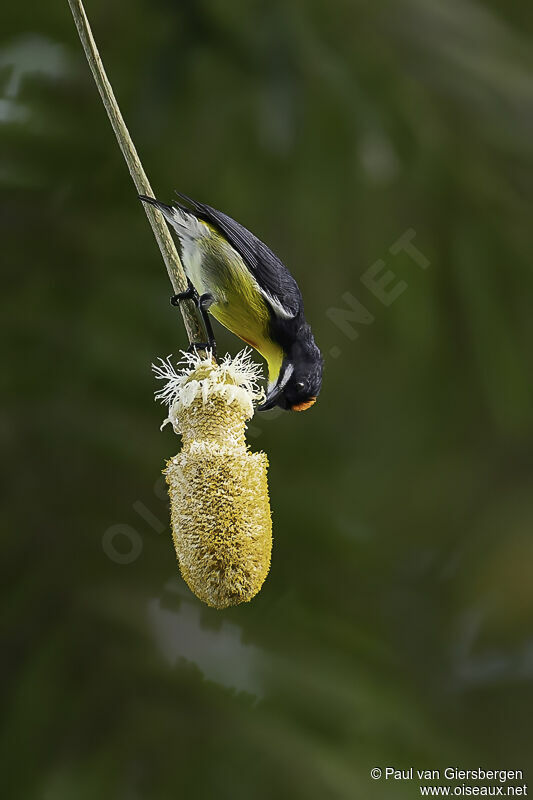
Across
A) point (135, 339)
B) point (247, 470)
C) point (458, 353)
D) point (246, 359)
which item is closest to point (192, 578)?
point (247, 470)

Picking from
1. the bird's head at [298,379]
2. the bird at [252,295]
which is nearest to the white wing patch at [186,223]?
the bird at [252,295]

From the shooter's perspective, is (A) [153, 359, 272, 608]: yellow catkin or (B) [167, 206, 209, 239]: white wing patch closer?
(A) [153, 359, 272, 608]: yellow catkin

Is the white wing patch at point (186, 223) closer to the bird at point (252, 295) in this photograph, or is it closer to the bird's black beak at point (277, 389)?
the bird at point (252, 295)

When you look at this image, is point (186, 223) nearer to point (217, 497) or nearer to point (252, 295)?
point (252, 295)

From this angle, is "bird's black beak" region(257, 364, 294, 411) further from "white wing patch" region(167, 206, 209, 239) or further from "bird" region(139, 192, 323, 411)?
"white wing patch" region(167, 206, 209, 239)

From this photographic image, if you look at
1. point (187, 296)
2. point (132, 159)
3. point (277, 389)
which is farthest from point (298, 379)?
point (132, 159)

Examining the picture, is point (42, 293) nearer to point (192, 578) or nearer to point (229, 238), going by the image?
point (229, 238)

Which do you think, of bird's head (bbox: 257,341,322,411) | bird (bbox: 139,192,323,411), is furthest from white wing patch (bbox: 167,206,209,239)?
bird's head (bbox: 257,341,322,411)

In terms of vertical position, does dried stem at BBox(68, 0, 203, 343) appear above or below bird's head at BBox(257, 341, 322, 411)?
above
